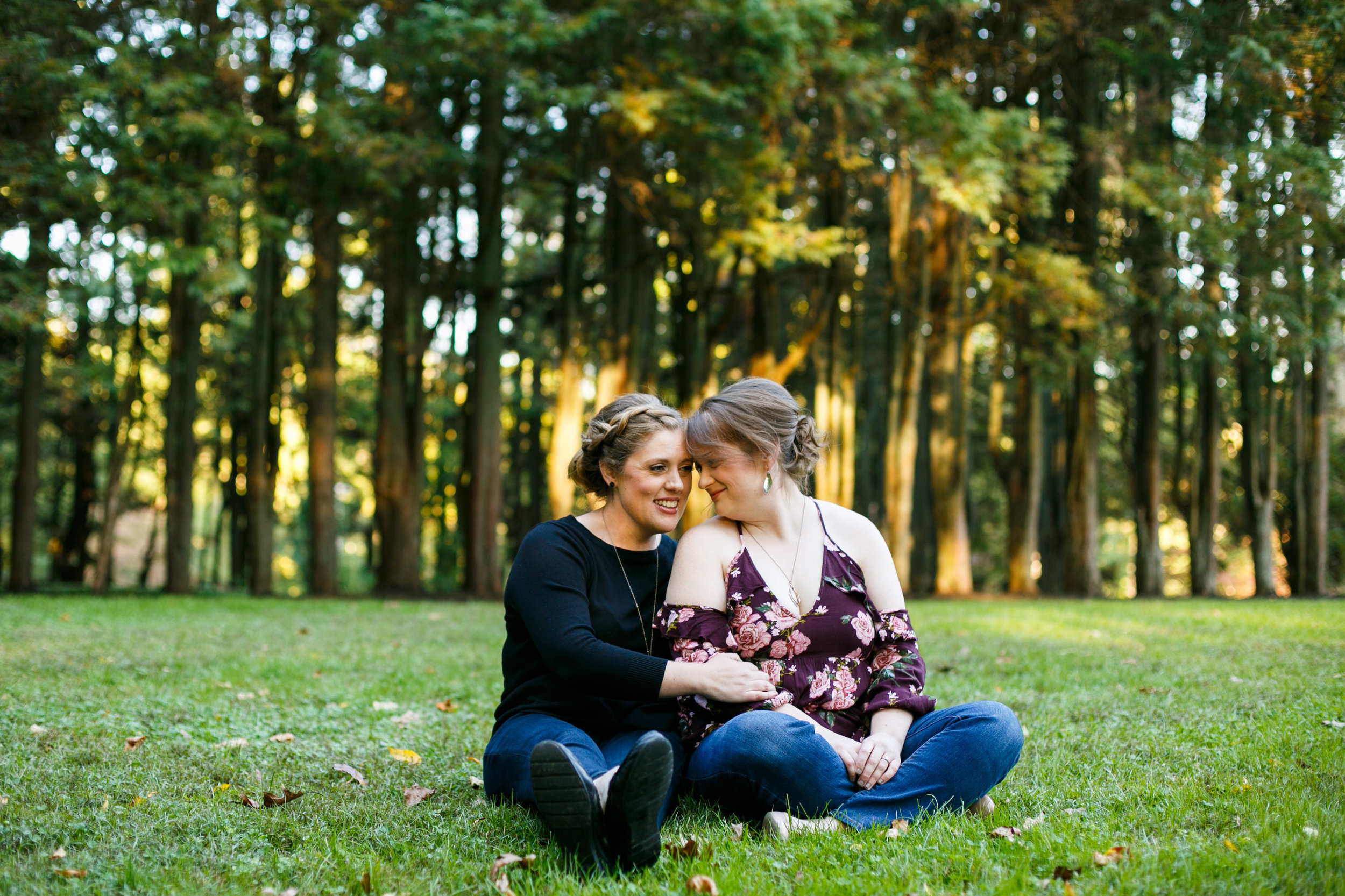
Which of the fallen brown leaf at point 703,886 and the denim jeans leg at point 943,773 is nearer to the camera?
the fallen brown leaf at point 703,886

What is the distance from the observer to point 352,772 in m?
4.09

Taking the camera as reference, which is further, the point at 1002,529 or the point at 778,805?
the point at 1002,529

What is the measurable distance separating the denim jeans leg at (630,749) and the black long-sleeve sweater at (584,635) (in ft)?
0.17

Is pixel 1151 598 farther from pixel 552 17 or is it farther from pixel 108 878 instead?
pixel 108 878

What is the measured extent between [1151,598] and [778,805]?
14482 mm

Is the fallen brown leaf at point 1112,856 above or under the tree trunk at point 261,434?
under

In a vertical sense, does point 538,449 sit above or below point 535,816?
above

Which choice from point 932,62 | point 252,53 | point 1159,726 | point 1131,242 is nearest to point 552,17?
point 252,53

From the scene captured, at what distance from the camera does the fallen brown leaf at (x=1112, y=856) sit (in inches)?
110

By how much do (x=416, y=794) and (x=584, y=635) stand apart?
1.08 metres

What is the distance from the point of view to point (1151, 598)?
1587cm

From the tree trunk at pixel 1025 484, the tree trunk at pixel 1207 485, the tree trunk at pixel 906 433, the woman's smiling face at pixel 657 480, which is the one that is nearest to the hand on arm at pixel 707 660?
the woman's smiling face at pixel 657 480

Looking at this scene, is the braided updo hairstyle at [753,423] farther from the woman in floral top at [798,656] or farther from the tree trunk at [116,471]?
the tree trunk at [116,471]

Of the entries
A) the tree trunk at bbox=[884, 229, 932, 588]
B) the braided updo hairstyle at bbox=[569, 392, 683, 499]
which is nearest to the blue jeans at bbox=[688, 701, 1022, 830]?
the braided updo hairstyle at bbox=[569, 392, 683, 499]
